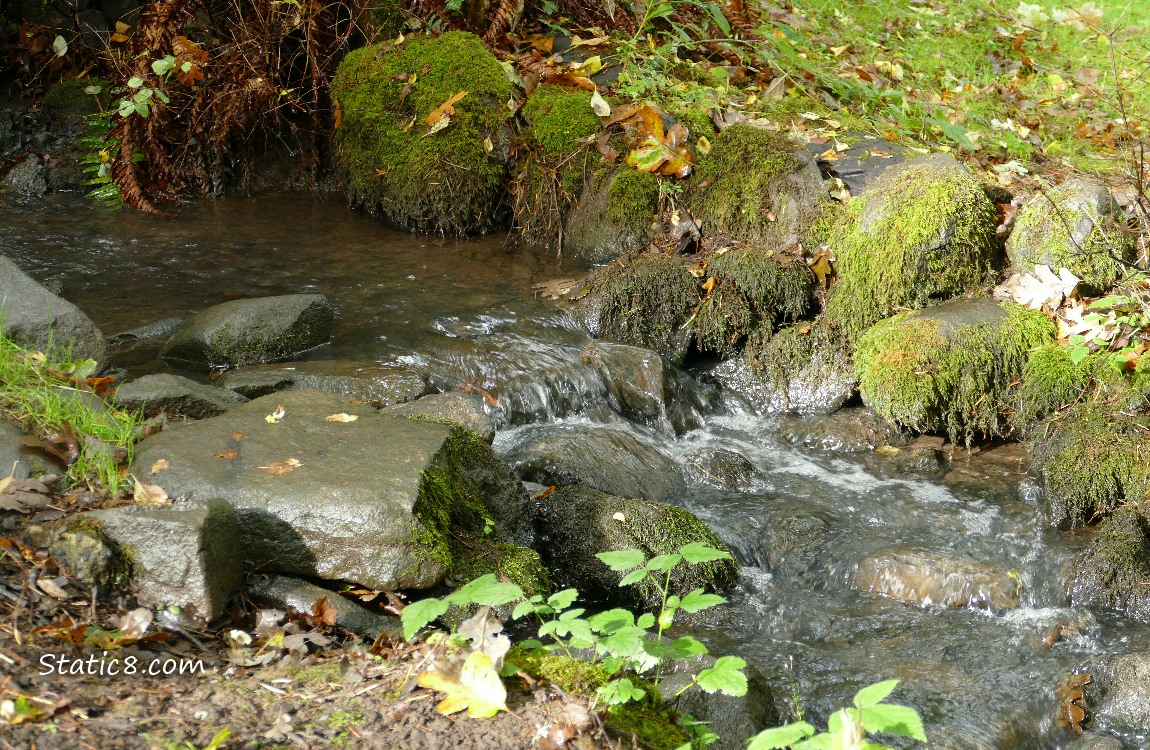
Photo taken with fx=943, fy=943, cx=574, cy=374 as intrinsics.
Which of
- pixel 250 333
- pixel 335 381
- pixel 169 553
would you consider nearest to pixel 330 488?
pixel 169 553

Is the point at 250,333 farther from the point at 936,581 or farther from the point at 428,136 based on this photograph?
the point at 936,581

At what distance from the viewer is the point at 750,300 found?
250 inches

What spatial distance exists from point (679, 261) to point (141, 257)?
3.99 meters

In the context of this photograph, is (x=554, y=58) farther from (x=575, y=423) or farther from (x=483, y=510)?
(x=483, y=510)

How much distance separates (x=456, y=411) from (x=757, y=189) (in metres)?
3.19

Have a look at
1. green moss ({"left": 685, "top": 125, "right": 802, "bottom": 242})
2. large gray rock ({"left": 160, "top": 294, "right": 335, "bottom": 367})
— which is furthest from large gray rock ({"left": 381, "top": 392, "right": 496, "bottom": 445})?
green moss ({"left": 685, "top": 125, "right": 802, "bottom": 242})

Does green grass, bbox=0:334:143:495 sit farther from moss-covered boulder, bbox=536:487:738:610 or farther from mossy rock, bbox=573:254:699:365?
mossy rock, bbox=573:254:699:365

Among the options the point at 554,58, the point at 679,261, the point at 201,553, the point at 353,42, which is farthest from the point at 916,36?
the point at 201,553

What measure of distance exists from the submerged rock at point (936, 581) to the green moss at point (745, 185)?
2.78 meters

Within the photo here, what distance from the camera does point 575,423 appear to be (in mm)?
5754

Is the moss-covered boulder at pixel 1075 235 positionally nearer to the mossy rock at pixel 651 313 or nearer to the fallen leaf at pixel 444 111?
the mossy rock at pixel 651 313

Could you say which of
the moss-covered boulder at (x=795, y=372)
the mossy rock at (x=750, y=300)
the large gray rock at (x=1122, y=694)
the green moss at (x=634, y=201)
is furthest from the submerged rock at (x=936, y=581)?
the green moss at (x=634, y=201)

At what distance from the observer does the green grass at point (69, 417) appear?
3.26 meters

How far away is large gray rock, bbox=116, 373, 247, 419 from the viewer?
13.9 ft
